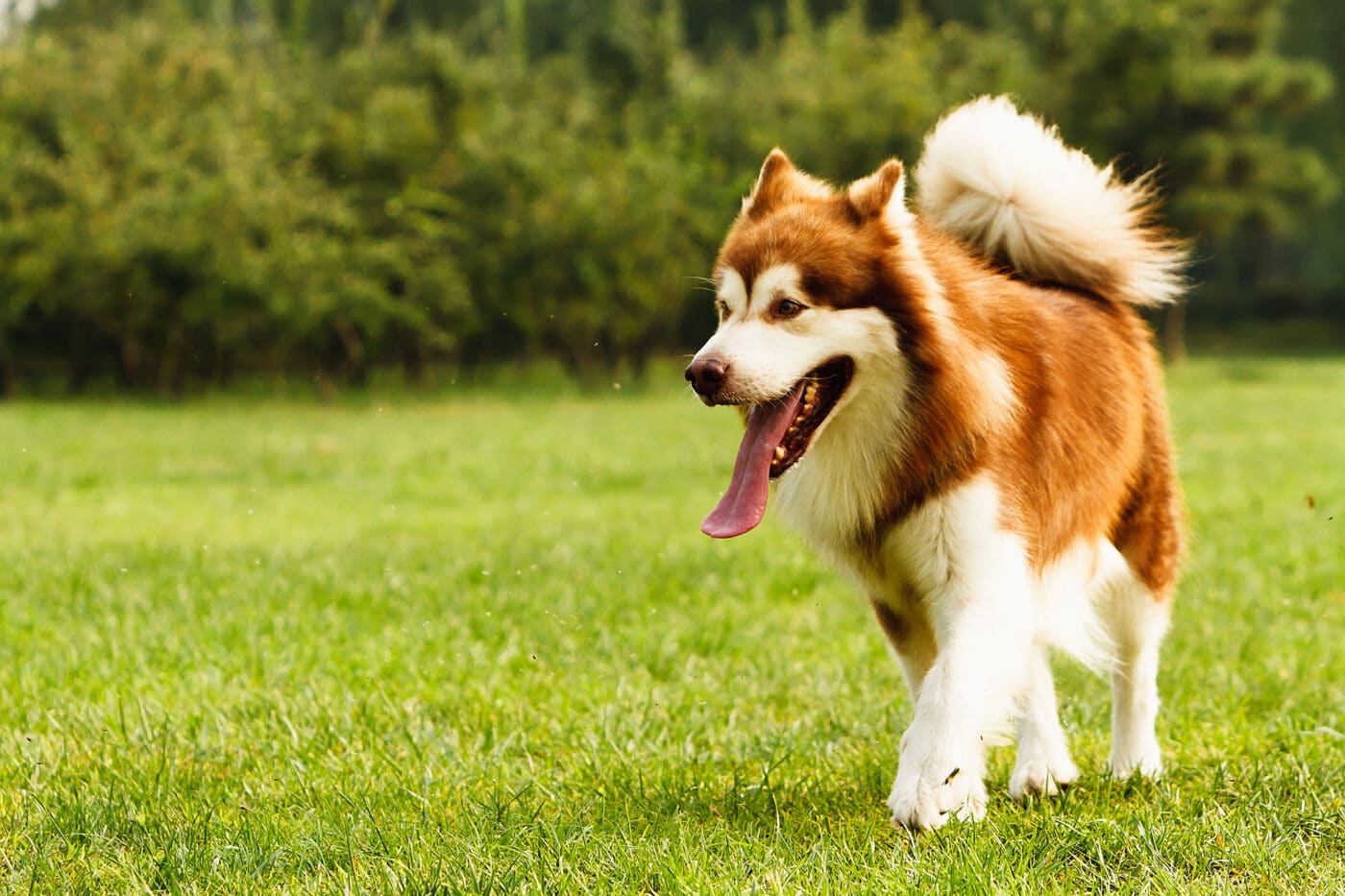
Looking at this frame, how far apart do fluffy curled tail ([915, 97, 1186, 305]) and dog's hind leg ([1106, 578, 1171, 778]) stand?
97cm

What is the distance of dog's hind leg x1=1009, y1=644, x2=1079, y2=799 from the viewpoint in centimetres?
381

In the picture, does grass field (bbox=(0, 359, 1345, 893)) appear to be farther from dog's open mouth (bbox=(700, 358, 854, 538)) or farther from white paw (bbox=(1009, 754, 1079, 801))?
dog's open mouth (bbox=(700, 358, 854, 538))

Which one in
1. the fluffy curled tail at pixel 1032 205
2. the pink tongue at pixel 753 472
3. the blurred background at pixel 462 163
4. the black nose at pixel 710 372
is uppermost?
the fluffy curled tail at pixel 1032 205

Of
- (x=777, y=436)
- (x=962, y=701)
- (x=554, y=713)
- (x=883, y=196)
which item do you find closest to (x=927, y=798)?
(x=962, y=701)

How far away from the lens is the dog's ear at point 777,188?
3738 mm

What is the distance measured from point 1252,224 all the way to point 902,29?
9.98 metres

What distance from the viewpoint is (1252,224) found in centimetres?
3319

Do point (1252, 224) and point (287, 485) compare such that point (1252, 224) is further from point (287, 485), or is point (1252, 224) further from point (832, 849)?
point (832, 849)

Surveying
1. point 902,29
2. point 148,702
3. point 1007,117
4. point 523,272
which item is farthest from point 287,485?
point 902,29

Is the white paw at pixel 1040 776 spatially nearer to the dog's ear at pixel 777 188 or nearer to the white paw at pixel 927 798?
the white paw at pixel 927 798

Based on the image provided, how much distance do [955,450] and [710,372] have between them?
66cm

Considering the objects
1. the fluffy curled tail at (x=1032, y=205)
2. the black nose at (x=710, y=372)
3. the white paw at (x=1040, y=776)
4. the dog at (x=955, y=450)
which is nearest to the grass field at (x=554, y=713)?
the white paw at (x=1040, y=776)

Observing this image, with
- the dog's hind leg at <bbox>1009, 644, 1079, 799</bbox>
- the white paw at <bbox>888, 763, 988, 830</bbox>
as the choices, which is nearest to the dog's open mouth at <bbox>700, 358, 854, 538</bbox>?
the white paw at <bbox>888, 763, 988, 830</bbox>

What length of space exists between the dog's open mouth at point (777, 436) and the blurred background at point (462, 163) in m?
15.6
